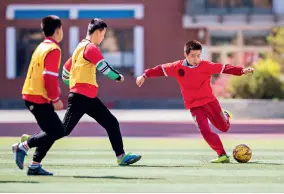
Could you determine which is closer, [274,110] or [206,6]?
[274,110]

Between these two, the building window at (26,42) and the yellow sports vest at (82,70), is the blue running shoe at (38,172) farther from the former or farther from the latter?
the building window at (26,42)

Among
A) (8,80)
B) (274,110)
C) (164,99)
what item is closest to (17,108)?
(8,80)

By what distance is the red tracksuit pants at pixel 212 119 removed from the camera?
1197cm

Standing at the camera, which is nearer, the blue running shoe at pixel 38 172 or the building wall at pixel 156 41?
the blue running shoe at pixel 38 172

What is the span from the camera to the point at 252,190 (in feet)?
28.5

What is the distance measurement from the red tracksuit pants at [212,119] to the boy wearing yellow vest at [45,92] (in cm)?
256

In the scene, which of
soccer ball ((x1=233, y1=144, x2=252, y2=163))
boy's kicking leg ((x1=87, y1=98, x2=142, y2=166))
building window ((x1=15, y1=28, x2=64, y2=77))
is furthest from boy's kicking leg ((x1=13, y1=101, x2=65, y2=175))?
building window ((x1=15, y1=28, x2=64, y2=77))

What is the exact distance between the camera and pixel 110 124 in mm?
11297

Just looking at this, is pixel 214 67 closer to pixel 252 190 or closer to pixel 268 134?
pixel 252 190

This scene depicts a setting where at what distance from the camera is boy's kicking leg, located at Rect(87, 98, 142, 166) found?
1114cm

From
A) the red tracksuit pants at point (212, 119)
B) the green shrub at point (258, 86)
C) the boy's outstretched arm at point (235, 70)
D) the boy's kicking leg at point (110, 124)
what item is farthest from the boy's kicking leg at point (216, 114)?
the green shrub at point (258, 86)

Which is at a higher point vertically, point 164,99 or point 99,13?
point 99,13

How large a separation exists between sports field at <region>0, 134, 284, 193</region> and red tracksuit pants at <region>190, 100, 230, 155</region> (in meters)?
0.33

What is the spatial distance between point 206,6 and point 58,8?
21.0 feet
